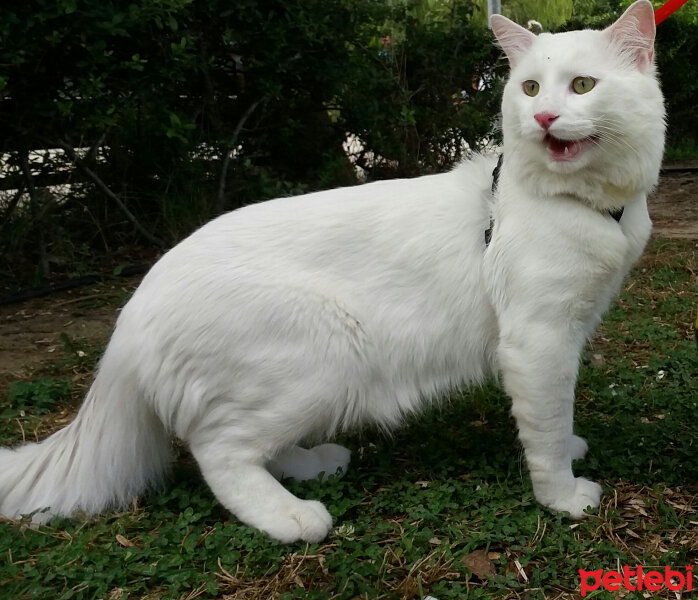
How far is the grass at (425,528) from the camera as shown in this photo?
2.15 metres

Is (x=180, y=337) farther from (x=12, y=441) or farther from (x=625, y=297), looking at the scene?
(x=625, y=297)

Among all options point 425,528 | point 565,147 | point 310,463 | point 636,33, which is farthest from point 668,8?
point 310,463

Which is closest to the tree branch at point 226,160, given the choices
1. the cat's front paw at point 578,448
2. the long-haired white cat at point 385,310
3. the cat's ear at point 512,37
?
the long-haired white cat at point 385,310

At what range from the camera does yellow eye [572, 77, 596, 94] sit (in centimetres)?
221

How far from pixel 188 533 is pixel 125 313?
0.76 m

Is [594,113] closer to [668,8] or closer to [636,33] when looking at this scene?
[636,33]

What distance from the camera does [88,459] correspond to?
245cm

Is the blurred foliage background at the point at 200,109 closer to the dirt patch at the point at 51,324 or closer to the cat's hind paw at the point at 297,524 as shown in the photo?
the dirt patch at the point at 51,324

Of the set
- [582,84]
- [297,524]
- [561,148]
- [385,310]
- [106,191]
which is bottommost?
[297,524]

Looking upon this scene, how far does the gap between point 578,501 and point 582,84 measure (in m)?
1.35

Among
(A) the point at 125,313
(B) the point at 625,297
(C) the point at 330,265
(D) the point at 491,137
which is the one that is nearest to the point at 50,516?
(A) the point at 125,313

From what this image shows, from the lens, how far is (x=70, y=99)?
15.0 ft

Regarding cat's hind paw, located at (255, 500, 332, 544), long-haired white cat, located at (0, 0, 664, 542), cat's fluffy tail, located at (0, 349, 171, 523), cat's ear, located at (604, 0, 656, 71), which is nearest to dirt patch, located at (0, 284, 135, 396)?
cat's fluffy tail, located at (0, 349, 171, 523)

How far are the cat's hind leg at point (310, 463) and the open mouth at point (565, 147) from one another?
136 centimetres
